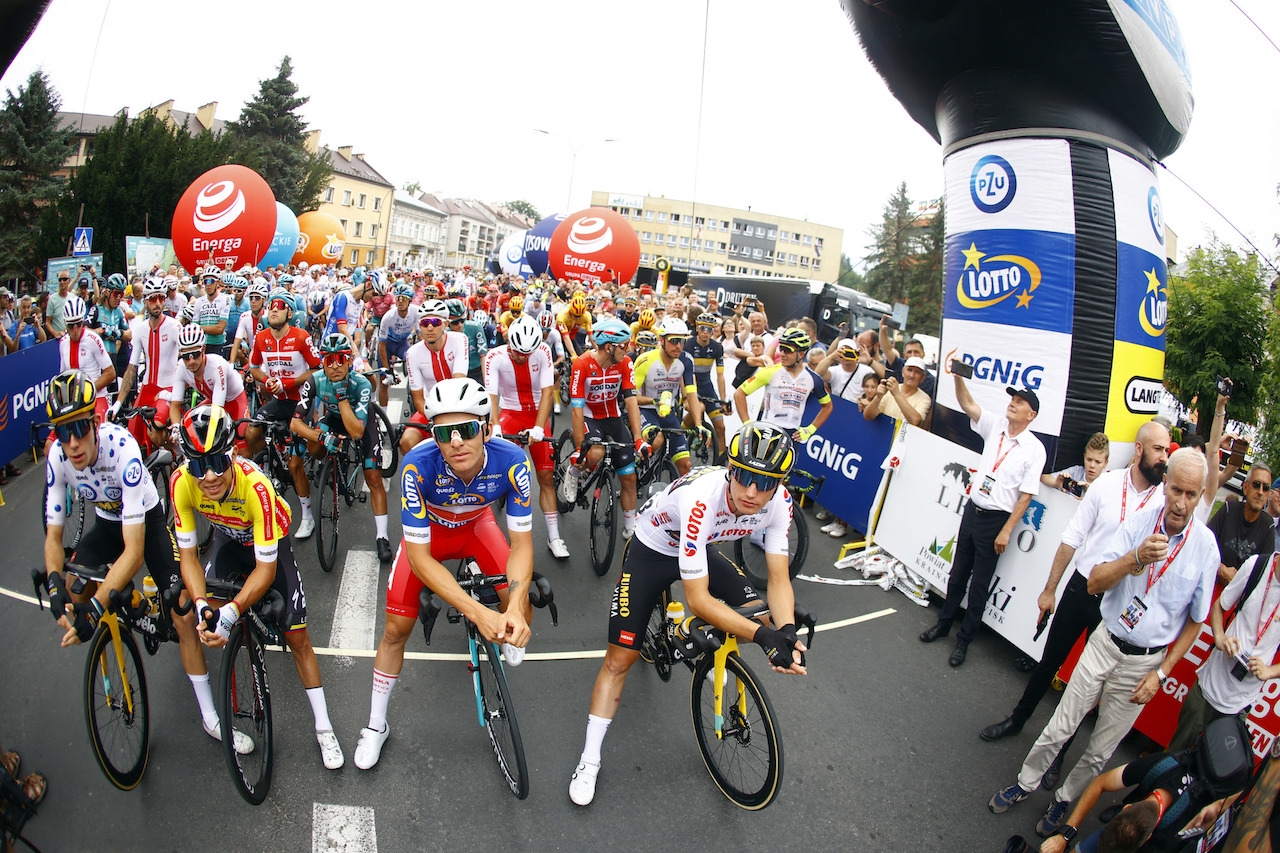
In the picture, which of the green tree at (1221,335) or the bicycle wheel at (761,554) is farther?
the green tree at (1221,335)

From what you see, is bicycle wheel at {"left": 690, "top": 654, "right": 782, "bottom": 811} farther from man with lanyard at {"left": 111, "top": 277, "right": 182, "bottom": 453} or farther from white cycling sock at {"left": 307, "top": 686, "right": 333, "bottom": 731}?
man with lanyard at {"left": 111, "top": 277, "right": 182, "bottom": 453}

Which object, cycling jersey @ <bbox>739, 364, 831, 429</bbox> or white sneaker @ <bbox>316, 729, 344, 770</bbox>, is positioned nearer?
white sneaker @ <bbox>316, 729, 344, 770</bbox>

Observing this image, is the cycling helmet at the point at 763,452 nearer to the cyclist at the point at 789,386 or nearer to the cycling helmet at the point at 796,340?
the cyclist at the point at 789,386

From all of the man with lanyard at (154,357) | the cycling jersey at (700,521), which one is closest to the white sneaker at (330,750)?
the cycling jersey at (700,521)

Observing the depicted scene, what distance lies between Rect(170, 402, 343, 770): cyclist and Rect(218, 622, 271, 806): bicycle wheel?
174 millimetres

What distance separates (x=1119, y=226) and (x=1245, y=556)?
161 inches

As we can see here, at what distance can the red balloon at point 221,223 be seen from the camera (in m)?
17.4

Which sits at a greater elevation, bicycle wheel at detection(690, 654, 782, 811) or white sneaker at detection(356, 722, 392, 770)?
bicycle wheel at detection(690, 654, 782, 811)

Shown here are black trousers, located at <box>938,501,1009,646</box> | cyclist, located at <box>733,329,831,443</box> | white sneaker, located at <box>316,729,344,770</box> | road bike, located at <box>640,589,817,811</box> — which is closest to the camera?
road bike, located at <box>640,589,817,811</box>

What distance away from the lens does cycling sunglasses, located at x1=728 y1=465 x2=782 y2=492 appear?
3.30 meters

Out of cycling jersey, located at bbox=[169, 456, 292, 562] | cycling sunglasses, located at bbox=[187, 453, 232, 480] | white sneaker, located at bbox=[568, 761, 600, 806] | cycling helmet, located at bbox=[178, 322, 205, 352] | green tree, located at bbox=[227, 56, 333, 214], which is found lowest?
white sneaker, located at bbox=[568, 761, 600, 806]

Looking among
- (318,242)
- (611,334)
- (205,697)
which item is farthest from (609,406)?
(318,242)

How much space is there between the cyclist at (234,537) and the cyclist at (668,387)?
3.83 m

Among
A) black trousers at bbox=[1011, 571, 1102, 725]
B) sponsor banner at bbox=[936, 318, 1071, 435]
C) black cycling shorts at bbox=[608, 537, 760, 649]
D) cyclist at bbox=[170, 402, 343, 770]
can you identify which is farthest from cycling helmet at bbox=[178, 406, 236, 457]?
sponsor banner at bbox=[936, 318, 1071, 435]
